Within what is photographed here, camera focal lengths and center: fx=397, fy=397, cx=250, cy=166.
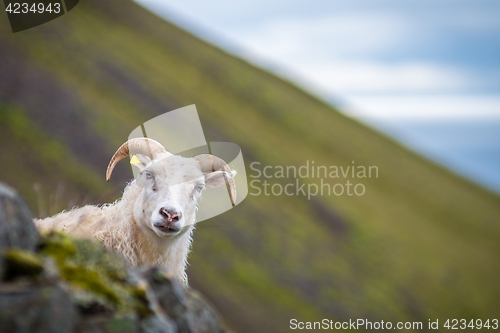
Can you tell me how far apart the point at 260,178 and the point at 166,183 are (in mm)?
39479

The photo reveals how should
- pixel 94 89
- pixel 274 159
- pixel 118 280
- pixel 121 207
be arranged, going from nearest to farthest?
pixel 118 280 → pixel 121 207 → pixel 94 89 → pixel 274 159

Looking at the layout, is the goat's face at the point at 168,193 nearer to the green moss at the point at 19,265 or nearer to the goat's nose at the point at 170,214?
the goat's nose at the point at 170,214

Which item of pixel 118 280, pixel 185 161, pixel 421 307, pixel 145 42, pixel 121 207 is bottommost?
pixel 421 307

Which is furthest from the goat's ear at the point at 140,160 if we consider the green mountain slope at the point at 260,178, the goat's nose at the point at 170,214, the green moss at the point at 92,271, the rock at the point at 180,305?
the green moss at the point at 92,271

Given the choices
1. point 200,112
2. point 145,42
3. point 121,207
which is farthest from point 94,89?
point 121,207

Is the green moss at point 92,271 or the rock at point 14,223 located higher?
the rock at point 14,223

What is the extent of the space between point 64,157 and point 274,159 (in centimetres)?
2667

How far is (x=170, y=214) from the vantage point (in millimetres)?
6223

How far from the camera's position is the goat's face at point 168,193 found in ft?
20.7

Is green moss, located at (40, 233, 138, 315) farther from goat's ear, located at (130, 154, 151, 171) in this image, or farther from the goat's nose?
Result: goat's ear, located at (130, 154, 151, 171)

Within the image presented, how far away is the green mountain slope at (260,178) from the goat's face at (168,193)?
165 centimetres

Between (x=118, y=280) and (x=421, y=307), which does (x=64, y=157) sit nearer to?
(x=118, y=280)

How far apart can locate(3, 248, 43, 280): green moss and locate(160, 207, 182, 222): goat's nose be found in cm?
312

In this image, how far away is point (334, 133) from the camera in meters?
66.9
